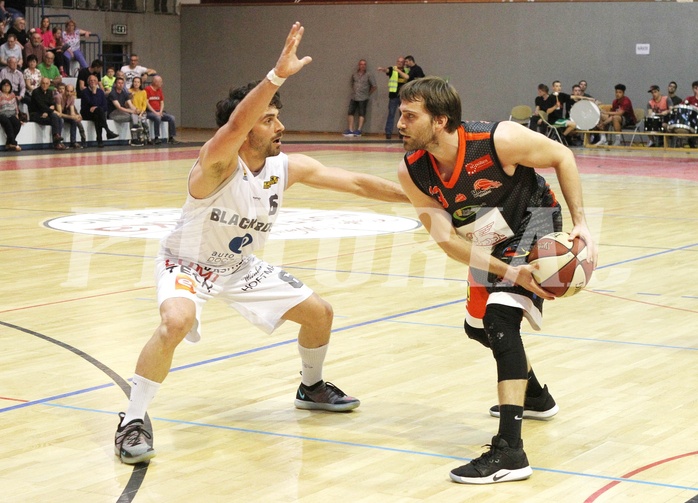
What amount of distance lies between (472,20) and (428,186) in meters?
26.3

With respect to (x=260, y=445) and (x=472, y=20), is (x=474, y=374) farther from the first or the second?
(x=472, y=20)

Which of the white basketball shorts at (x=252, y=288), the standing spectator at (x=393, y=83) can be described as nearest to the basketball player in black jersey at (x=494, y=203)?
the white basketball shorts at (x=252, y=288)

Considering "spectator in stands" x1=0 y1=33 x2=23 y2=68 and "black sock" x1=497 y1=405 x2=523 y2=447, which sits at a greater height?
"spectator in stands" x1=0 y1=33 x2=23 y2=68

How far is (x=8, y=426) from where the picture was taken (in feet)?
16.4

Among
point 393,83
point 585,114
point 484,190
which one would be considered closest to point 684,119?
point 585,114

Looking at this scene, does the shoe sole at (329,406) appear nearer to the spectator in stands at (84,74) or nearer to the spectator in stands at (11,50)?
the spectator in stands at (11,50)

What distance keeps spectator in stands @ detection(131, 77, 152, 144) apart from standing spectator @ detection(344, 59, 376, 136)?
26.3 ft

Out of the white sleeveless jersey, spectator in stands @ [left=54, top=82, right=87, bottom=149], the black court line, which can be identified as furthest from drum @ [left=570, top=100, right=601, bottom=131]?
the white sleeveless jersey

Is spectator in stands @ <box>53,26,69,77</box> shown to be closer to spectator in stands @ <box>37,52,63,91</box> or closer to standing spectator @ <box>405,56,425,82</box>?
spectator in stands @ <box>37,52,63,91</box>

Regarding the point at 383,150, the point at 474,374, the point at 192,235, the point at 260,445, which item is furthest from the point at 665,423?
the point at 383,150

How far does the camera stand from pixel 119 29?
31078 mm

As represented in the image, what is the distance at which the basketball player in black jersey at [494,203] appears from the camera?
4586 millimetres

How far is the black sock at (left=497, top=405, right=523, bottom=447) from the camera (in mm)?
4438

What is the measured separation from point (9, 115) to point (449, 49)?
13.7 metres
